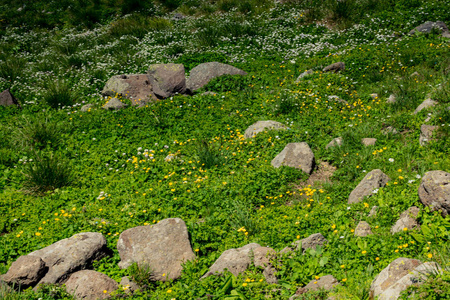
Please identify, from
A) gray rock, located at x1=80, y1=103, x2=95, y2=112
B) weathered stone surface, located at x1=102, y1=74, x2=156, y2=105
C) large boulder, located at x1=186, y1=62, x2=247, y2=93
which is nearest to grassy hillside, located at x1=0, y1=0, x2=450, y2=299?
gray rock, located at x1=80, y1=103, x2=95, y2=112

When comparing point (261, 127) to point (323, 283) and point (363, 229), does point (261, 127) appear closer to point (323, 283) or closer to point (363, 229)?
point (363, 229)

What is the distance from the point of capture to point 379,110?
29.8ft

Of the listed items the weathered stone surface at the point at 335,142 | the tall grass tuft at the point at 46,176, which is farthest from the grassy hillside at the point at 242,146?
the weathered stone surface at the point at 335,142

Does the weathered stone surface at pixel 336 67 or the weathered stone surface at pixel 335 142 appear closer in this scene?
the weathered stone surface at pixel 335 142

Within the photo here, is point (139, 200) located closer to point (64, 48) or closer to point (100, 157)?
point (100, 157)

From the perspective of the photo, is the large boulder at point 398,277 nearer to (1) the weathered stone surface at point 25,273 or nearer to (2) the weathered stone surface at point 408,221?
(2) the weathered stone surface at point 408,221

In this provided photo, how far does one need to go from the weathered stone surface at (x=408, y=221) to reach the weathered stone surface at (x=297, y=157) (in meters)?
2.42

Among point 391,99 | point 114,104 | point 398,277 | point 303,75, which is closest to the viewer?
point 398,277

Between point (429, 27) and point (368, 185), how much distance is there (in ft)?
35.4

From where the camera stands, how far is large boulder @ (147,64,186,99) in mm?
11594

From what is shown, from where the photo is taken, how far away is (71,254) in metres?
5.16

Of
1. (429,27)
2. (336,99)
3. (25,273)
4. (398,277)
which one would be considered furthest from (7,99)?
(429,27)

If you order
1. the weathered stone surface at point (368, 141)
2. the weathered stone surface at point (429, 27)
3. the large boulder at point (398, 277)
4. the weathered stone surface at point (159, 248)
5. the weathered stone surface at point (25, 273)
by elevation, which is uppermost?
the weathered stone surface at point (429, 27)

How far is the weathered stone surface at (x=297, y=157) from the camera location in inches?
285
